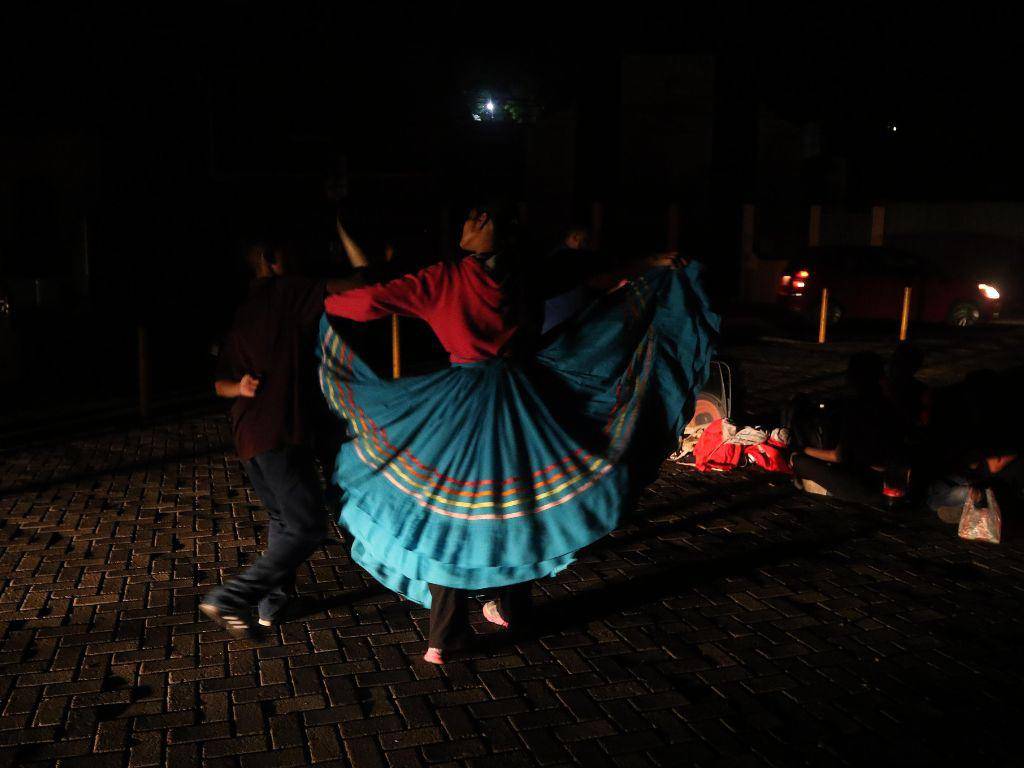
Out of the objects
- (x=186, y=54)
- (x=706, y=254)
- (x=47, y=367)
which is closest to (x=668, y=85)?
(x=706, y=254)

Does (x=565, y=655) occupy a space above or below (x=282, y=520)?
below

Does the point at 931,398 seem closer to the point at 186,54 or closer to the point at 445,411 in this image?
the point at 445,411

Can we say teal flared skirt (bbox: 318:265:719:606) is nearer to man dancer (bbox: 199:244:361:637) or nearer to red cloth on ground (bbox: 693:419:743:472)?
man dancer (bbox: 199:244:361:637)

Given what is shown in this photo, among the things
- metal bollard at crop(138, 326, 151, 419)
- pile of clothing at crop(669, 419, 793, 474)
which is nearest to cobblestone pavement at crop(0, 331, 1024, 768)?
pile of clothing at crop(669, 419, 793, 474)

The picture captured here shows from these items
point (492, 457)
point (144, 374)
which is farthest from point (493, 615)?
point (144, 374)

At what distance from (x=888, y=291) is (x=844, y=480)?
13.3 metres

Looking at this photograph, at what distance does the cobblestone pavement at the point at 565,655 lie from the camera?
395cm

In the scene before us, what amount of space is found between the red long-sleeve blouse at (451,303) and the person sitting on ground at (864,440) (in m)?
3.51

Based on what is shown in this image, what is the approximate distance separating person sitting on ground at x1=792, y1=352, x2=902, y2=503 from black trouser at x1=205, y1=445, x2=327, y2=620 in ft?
12.9

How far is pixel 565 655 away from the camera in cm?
475

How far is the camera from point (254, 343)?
4547mm

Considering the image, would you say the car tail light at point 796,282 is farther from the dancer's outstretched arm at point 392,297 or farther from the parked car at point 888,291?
the dancer's outstretched arm at point 392,297

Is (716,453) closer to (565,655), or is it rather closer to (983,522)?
(983,522)

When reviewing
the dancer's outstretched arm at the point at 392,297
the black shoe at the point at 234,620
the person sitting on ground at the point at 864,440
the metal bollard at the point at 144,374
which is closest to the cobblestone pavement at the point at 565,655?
the black shoe at the point at 234,620
